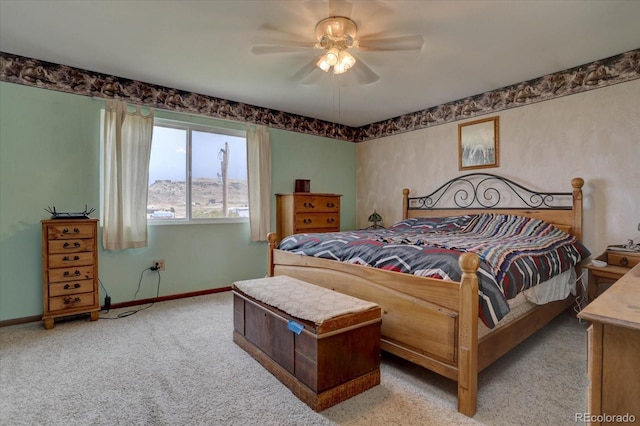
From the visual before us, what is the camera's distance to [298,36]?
2518mm

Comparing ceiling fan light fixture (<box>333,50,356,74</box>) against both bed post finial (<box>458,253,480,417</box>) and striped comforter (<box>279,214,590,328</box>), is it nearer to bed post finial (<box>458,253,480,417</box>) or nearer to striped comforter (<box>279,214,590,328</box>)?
striped comforter (<box>279,214,590,328</box>)

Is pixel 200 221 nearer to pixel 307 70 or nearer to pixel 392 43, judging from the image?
pixel 307 70

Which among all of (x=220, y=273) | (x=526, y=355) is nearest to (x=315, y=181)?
(x=220, y=273)

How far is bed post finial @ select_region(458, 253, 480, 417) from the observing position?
1.57m

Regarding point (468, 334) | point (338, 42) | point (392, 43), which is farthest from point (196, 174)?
point (468, 334)

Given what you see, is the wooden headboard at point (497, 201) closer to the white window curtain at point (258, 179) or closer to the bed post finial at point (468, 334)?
the white window curtain at point (258, 179)

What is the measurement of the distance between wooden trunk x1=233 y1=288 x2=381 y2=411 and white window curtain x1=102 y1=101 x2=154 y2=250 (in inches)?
86.3

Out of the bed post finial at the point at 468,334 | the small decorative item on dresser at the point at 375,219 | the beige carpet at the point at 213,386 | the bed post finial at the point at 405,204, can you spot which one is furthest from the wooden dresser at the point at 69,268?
the bed post finial at the point at 405,204

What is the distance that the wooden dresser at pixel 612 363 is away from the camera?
0.84 meters

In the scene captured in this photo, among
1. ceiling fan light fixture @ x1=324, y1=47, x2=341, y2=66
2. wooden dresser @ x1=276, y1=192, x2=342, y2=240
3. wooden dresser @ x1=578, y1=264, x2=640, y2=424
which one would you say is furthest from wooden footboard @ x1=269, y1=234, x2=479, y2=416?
wooden dresser @ x1=276, y1=192, x2=342, y2=240

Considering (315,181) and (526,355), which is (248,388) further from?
(315,181)

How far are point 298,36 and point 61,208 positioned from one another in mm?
2801

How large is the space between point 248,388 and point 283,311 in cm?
49

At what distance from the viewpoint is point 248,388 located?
187cm
